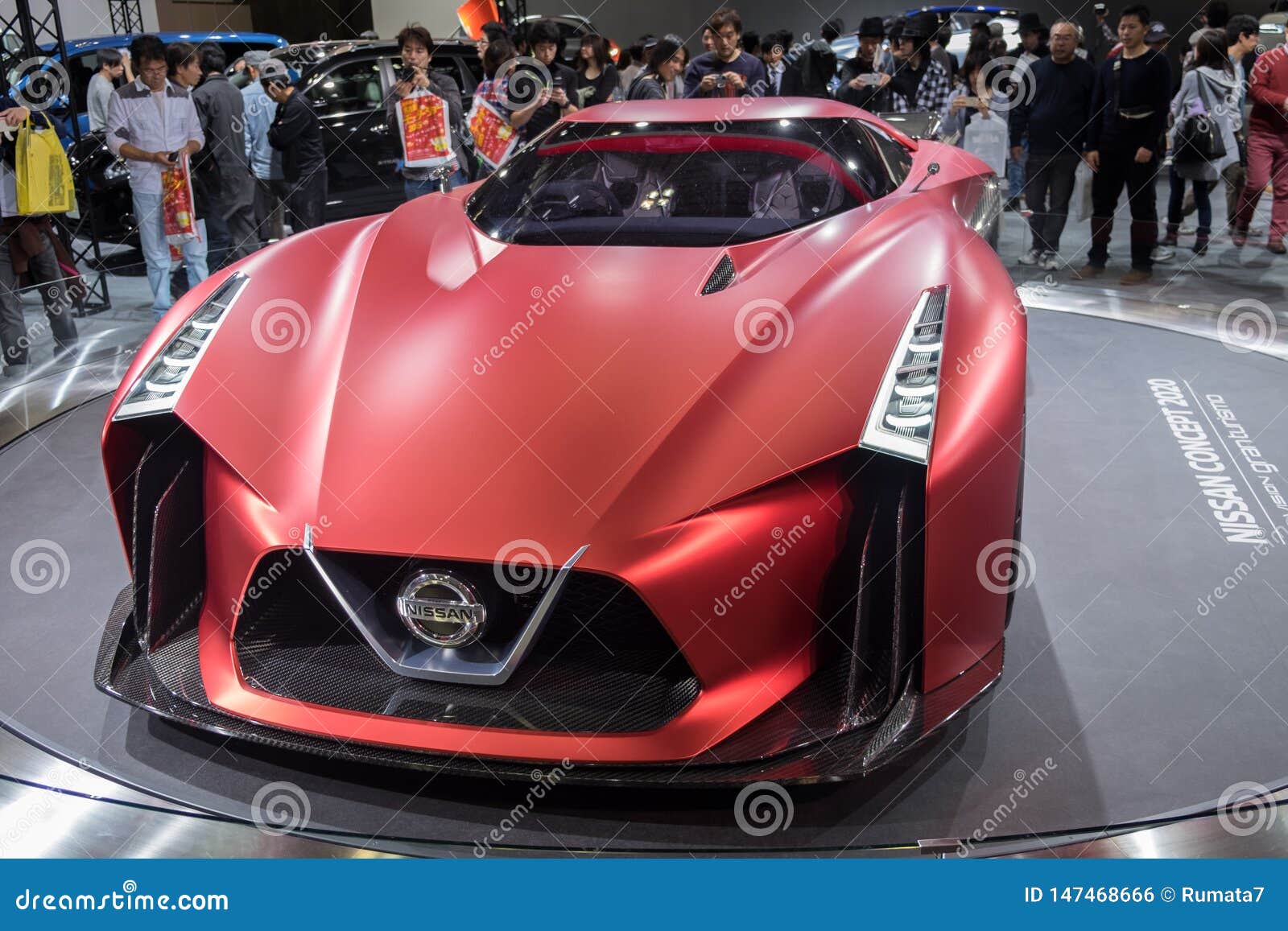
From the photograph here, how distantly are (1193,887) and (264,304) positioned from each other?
210 cm

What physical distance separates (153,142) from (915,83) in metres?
5.05

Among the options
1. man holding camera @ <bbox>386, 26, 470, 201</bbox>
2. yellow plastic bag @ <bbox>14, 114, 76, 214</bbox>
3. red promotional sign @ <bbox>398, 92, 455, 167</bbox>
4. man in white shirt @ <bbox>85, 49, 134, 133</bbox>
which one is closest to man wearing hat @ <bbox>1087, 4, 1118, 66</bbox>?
man holding camera @ <bbox>386, 26, 470, 201</bbox>

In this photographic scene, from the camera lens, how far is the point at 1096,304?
529cm

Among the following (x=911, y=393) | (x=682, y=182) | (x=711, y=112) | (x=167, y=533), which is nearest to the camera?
(x=911, y=393)

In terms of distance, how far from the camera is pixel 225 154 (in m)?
5.56

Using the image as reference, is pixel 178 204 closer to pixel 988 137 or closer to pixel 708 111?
pixel 708 111

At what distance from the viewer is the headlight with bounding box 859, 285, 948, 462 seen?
177cm

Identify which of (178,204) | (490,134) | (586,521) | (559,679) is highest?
(490,134)

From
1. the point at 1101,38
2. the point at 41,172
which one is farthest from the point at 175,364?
the point at 1101,38

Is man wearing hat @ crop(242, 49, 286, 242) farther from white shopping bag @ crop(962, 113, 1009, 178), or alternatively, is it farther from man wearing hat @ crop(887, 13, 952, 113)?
white shopping bag @ crop(962, 113, 1009, 178)

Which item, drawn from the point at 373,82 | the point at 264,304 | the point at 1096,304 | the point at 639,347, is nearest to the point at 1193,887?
the point at 639,347

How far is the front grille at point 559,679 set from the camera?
5.68ft

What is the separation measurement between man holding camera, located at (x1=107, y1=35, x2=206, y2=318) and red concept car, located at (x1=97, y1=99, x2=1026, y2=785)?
3.11m

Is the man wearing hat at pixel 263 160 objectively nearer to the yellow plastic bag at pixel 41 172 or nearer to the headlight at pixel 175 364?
the yellow plastic bag at pixel 41 172
